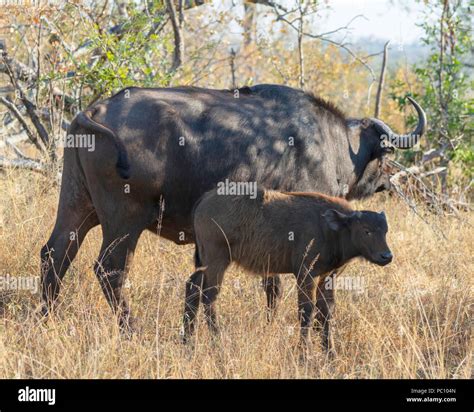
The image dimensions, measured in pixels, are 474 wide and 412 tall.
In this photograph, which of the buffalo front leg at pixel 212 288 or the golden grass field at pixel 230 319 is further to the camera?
the buffalo front leg at pixel 212 288

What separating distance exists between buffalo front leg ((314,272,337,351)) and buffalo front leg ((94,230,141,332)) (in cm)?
153

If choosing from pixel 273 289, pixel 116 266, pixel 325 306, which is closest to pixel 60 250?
pixel 116 266

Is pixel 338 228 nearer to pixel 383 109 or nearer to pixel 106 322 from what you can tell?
pixel 106 322

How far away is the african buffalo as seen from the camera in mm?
6582

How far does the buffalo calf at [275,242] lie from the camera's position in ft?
21.0

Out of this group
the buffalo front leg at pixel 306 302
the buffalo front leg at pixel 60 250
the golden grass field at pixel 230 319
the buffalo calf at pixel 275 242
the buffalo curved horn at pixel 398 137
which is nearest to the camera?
the golden grass field at pixel 230 319

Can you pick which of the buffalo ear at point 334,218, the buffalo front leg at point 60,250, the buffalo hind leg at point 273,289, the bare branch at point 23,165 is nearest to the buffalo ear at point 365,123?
the buffalo hind leg at point 273,289

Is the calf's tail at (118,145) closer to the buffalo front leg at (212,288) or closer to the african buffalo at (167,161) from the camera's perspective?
the african buffalo at (167,161)

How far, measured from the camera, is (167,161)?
261 inches

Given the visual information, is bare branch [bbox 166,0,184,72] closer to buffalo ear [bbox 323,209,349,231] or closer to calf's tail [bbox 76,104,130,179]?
calf's tail [bbox 76,104,130,179]

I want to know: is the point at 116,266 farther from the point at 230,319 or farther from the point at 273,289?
the point at 273,289

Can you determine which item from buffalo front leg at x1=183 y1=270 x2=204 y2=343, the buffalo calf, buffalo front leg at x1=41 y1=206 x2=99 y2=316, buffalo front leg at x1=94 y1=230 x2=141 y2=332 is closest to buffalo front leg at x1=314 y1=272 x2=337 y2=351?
the buffalo calf

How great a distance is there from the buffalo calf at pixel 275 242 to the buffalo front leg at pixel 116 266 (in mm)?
554
